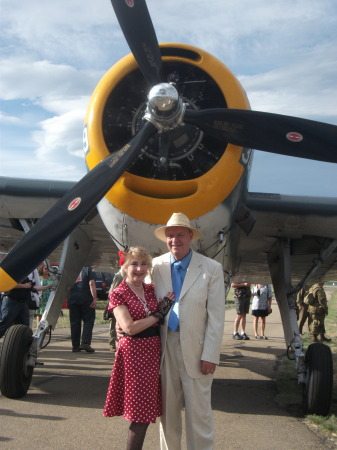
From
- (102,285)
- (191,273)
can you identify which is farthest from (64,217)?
(102,285)

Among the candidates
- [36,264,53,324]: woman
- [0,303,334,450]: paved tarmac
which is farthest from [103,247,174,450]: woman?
[36,264,53,324]: woman

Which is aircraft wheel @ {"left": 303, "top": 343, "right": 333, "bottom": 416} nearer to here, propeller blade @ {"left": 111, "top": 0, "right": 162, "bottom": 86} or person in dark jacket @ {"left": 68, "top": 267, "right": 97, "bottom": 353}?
propeller blade @ {"left": 111, "top": 0, "right": 162, "bottom": 86}

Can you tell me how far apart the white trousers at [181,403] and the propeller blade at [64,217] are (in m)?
1.43

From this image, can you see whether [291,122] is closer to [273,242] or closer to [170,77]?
[170,77]


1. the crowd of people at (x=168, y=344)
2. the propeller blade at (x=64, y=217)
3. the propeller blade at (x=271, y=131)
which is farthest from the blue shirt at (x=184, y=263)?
the propeller blade at (x=271, y=131)

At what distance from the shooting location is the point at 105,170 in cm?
455

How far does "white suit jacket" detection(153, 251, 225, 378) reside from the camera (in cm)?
342

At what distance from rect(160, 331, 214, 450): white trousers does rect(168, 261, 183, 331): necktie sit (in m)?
0.06

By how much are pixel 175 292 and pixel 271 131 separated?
6.45ft

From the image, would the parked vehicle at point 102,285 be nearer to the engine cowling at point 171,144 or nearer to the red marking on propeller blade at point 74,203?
the engine cowling at point 171,144

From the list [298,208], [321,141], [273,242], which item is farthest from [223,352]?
[321,141]

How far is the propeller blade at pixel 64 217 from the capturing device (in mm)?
4273

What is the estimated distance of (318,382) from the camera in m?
5.25

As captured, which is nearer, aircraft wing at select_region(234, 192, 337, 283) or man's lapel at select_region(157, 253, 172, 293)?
man's lapel at select_region(157, 253, 172, 293)
